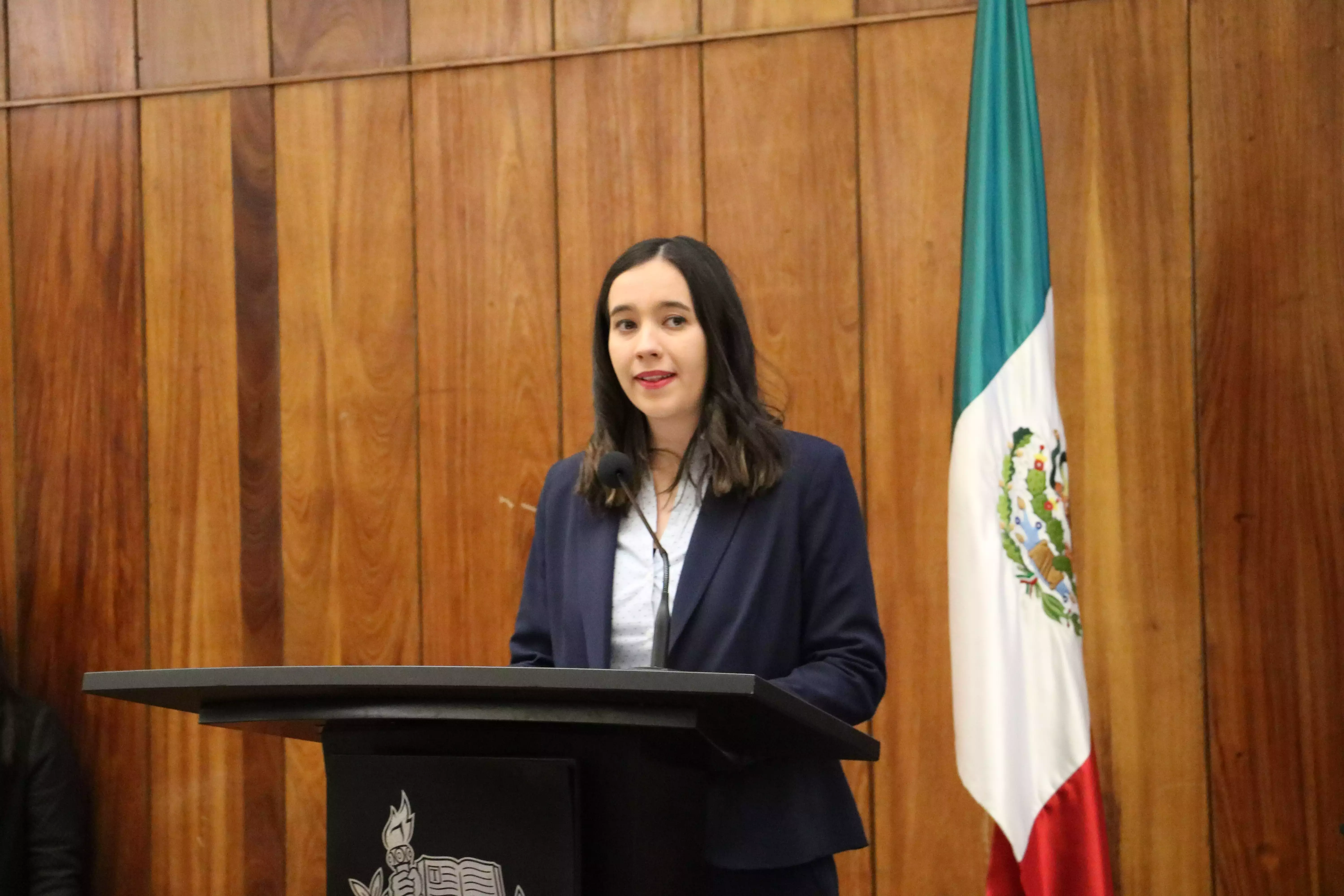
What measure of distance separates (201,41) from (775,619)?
224 centimetres

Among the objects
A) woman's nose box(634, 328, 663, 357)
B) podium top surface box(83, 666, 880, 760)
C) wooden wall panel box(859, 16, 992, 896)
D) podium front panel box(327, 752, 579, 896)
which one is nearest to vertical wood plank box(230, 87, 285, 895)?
wooden wall panel box(859, 16, 992, 896)

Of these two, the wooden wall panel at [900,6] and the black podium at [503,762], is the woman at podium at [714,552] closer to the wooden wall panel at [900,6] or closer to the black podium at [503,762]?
the black podium at [503,762]

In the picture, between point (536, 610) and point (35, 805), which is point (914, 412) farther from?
point (35, 805)

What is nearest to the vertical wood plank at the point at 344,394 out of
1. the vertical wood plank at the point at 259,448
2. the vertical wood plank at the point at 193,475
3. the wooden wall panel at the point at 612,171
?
the vertical wood plank at the point at 259,448

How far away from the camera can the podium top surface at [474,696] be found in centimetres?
97

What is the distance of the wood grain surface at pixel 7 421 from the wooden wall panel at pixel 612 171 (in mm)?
1389

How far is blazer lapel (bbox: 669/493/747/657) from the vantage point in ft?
4.57

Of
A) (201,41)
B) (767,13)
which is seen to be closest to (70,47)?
(201,41)

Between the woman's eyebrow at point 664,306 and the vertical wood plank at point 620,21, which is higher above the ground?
the vertical wood plank at point 620,21

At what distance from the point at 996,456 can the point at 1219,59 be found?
0.92 meters

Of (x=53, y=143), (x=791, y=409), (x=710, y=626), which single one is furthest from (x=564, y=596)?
(x=53, y=143)

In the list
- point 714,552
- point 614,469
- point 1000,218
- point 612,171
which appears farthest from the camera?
point 612,171

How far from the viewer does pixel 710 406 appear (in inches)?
60.9

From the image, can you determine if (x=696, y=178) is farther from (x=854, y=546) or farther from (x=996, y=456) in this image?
(x=854, y=546)
